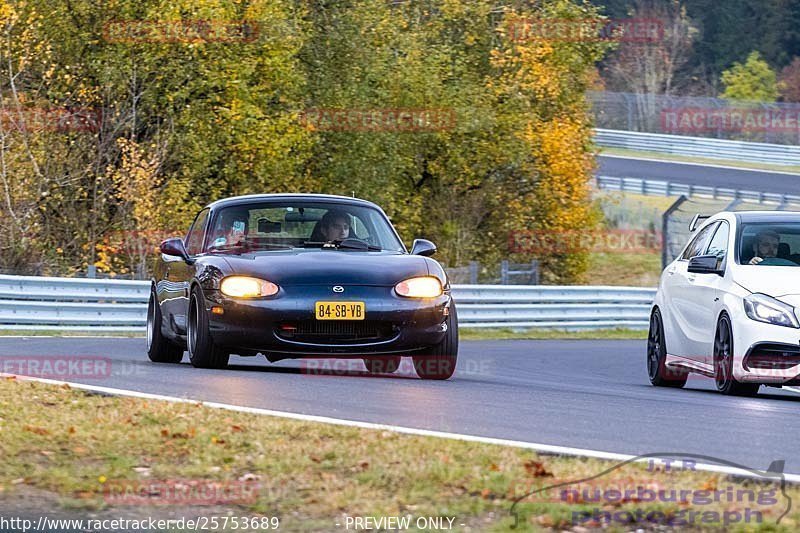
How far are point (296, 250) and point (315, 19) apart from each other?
21.3 metres

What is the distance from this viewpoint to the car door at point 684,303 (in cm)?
1320

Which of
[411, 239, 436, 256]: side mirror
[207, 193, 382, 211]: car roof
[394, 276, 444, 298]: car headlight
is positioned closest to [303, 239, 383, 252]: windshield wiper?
[411, 239, 436, 256]: side mirror

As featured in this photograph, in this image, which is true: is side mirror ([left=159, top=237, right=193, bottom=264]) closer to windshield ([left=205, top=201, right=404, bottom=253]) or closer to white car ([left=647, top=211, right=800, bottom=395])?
windshield ([left=205, top=201, right=404, bottom=253])

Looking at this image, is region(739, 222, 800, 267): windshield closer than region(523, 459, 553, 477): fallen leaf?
No

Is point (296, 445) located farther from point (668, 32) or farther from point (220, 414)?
point (668, 32)

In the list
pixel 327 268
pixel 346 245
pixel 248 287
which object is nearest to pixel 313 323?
pixel 327 268

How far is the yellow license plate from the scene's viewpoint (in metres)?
11.8

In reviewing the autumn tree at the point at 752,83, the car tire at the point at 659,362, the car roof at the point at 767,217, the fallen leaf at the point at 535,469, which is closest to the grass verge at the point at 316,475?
the fallen leaf at the point at 535,469

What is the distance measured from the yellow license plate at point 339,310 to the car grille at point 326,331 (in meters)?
0.04

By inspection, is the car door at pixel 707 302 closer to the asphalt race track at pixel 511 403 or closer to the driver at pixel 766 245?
the driver at pixel 766 245

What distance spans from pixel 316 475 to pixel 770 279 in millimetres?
6099

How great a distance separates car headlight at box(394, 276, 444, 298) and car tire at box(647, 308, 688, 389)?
279cm

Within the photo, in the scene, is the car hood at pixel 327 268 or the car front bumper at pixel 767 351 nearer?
the car front bumper at pixel 767 351

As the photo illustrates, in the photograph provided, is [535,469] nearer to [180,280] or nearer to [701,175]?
[180,280]
